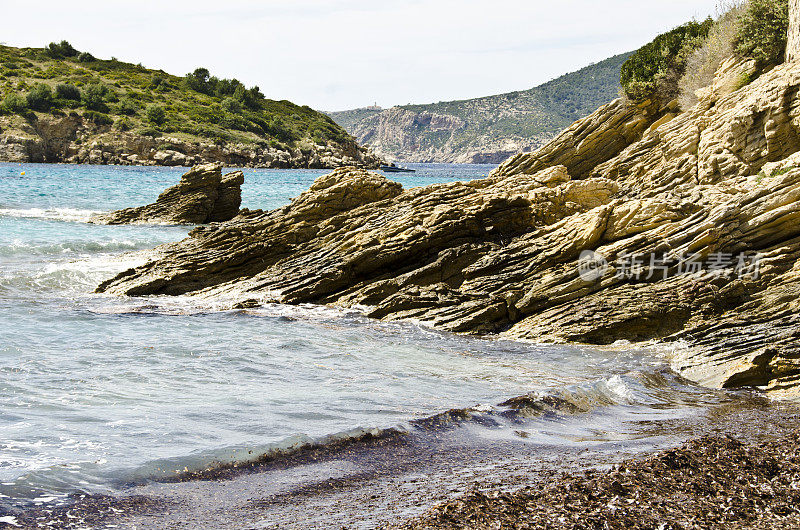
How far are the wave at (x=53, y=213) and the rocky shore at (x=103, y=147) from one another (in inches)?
2365

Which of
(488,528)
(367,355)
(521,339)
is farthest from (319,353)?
(488,528)

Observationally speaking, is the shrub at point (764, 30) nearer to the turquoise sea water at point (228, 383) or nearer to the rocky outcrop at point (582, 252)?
the rocky outcrop at point (582, 252)

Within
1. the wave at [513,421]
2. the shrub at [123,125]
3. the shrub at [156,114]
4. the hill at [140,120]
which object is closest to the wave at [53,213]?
the wave at [513,421]

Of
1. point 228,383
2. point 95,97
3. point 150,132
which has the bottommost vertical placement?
point 228,383

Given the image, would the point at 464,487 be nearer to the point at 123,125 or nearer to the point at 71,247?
the point at 71,247

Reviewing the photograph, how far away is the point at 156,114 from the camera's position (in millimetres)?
109750

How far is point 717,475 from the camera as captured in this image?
6.50 meters

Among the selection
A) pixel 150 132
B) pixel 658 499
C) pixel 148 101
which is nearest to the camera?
pixel 658 499

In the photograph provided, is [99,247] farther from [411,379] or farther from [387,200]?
[411,379]

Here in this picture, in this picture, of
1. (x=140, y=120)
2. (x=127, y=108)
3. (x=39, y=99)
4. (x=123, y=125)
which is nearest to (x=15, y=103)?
(x=39, y=99)

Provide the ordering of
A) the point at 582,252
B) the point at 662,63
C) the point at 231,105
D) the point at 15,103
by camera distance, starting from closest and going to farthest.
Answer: the point at 582,252
the point at 662,63
the point at 15,103
the point at 231,105

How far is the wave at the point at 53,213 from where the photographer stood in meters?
35.2

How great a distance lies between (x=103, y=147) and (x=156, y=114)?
12.3 metres

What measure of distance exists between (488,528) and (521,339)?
30.2ft
